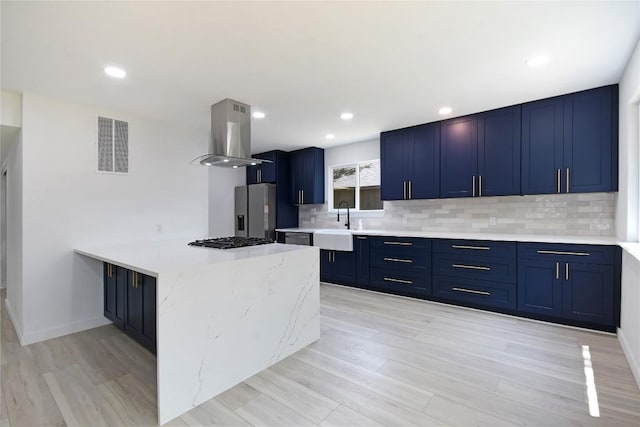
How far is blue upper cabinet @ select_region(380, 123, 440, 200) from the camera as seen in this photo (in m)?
4.06

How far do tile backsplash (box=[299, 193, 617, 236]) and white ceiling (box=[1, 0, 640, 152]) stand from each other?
1.22 metres

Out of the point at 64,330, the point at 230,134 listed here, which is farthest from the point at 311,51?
the point at 64,330

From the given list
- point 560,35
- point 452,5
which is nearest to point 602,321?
point 560,35

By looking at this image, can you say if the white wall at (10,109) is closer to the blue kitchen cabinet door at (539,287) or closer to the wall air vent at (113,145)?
the wall air vent at (113,145)

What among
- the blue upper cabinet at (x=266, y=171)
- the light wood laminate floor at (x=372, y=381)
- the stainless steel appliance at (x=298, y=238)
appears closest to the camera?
the light wood laminate floor at (x=372, y=381)

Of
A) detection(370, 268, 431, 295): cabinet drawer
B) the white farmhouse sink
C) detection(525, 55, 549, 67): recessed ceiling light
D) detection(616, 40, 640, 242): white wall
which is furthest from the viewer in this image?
the white farmhouse sink

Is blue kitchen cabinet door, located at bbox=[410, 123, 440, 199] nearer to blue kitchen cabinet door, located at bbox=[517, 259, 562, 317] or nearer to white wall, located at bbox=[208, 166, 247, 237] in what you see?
blue kitchen cabinet door, located at bbox=[517, 259, 562, 317]

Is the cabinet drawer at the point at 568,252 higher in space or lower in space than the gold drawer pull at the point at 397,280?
higher

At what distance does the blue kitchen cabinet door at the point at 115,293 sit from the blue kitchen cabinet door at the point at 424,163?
360 cm

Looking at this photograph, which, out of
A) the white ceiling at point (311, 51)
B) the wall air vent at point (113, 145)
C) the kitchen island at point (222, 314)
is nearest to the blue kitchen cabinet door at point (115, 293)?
the kitchen island at point (222, 314)

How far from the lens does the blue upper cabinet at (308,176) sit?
5.46 metres

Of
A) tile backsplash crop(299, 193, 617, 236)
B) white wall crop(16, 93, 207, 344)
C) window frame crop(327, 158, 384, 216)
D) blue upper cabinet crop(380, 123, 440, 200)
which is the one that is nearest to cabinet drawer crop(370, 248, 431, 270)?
tile backsplash crop(299, 193, 617, 236)

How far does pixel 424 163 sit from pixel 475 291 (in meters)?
1.78

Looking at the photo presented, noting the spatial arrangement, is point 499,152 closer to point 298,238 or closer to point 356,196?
point 356,196
